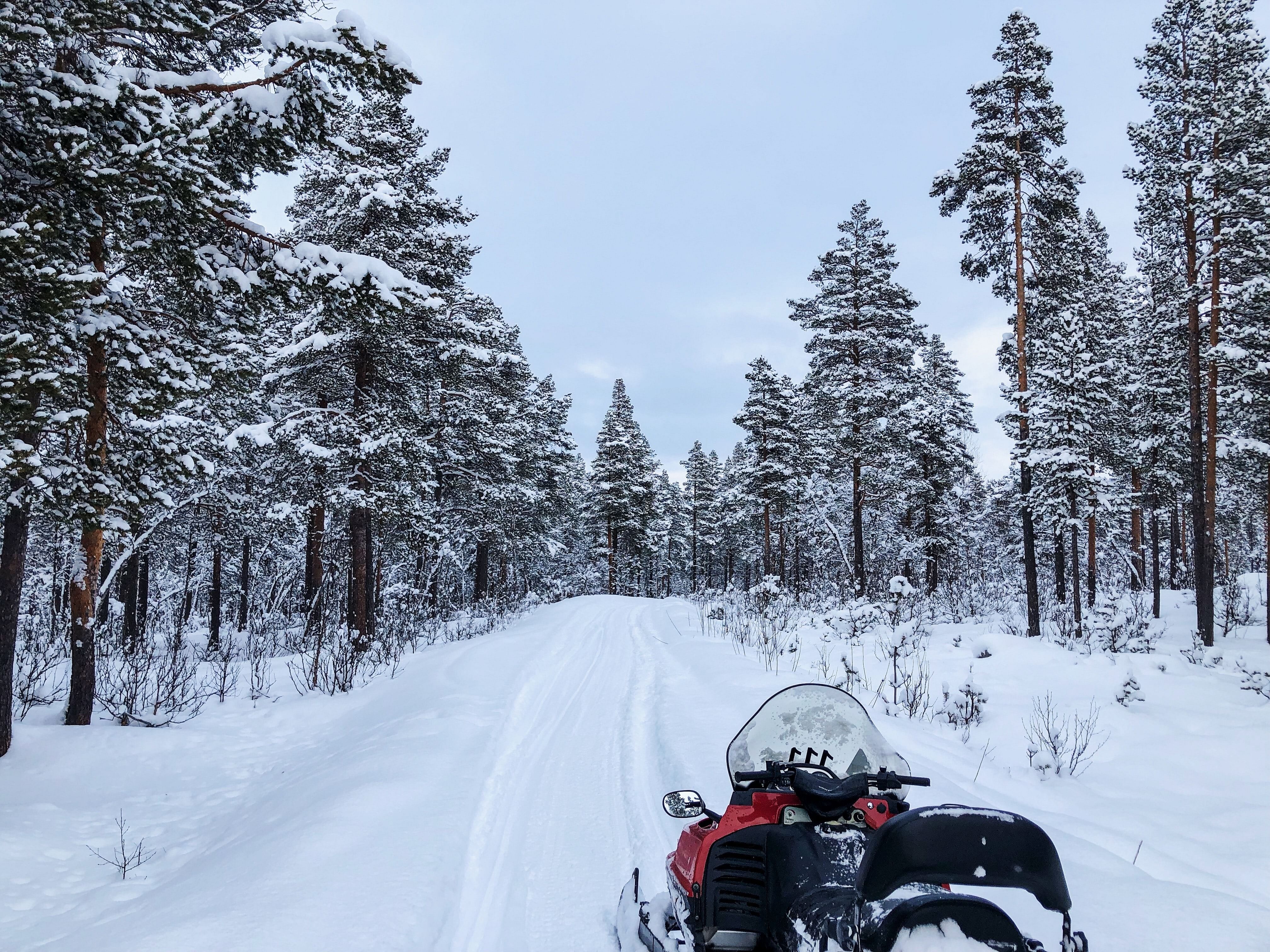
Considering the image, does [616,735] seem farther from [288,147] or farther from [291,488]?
[291,488]

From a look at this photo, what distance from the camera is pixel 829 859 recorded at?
2.51m

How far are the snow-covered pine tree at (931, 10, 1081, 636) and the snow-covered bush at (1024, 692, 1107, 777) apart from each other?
31.3 feet

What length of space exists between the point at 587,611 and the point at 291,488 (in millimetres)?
10788

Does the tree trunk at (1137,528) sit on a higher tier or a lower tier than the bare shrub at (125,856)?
higher

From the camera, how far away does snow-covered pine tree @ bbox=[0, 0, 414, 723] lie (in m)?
5.33

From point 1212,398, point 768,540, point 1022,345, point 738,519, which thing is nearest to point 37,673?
point 1022,345

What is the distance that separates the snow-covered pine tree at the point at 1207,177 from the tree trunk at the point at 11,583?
74.4ft

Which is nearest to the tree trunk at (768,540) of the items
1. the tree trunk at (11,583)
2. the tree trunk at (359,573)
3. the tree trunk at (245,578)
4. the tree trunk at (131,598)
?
the tree trunk at (359,573)

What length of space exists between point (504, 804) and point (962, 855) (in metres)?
4.81

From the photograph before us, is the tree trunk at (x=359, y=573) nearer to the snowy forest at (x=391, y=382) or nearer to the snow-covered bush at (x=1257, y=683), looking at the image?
the snowy forest at (x=391, y=382)

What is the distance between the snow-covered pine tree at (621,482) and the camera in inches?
1591

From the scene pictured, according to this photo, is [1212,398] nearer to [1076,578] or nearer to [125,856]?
[1076,578]

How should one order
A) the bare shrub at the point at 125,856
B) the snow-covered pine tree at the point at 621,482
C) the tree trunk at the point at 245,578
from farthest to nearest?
the snow-covered pine tree at the point at 621,482
the tree trunk at the point at 245,578
the bare shrub at the point at 125,856

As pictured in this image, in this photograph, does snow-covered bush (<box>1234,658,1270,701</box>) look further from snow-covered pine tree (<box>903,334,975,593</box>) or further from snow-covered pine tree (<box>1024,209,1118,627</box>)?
snow-covered pine tree (<box>903,334,975,593</box>)
